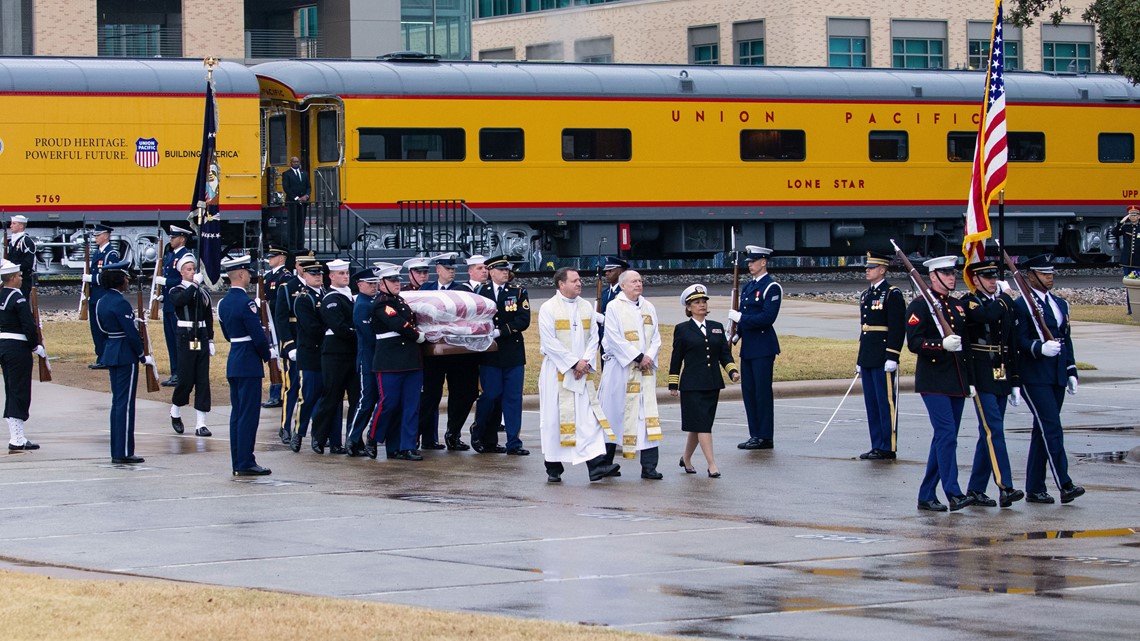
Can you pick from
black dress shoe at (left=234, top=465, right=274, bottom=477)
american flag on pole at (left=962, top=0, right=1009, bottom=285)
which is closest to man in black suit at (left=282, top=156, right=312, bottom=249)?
american flag on pole at (left=962, top=0, right=1009, bottom=285)

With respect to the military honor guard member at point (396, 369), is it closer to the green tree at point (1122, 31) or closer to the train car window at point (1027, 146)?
the green tree at point (1122, 31)

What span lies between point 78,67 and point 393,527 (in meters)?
22.2

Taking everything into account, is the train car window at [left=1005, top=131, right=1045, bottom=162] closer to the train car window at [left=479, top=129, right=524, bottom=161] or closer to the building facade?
the train car window at [left=479, top=129, right=524, bottom=161]

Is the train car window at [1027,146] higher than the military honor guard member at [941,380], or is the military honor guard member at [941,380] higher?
the train car window at [1027,146]

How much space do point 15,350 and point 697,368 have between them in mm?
5847

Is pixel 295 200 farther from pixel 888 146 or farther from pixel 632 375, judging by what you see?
pixel 632 375

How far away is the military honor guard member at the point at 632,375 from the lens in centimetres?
1307

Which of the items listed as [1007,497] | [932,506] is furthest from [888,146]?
[932,506]

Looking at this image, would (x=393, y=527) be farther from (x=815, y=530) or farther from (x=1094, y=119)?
(x=1094, y=119)

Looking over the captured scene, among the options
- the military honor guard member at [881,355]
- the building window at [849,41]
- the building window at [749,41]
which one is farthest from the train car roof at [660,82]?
the building window at [749,41]

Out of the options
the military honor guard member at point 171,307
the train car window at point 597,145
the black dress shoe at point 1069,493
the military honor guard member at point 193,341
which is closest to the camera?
the black dress shoe at point 1069,493

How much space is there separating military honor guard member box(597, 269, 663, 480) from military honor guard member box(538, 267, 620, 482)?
0.16 m

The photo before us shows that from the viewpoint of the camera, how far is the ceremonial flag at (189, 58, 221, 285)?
2083cm

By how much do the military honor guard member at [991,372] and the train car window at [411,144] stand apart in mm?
20240
